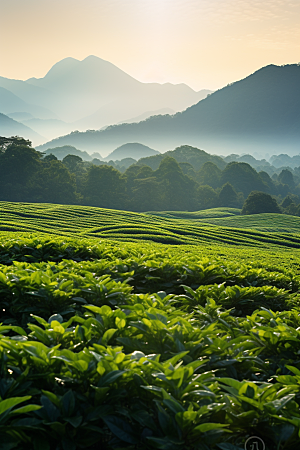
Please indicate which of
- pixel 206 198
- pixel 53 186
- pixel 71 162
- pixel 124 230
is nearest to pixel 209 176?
pixel 206 198

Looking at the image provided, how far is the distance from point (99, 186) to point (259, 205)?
25.5 metres

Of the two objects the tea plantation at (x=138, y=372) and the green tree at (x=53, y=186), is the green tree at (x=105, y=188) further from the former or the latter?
the tea plantation at (x=138, y=372)

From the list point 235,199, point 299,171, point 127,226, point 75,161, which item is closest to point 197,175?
point 235,199

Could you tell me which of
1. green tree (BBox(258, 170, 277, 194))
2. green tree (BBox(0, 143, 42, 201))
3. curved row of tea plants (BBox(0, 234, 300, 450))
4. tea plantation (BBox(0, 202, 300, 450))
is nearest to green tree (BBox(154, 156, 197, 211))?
green tree (BBox(0, 143, 42, 201))

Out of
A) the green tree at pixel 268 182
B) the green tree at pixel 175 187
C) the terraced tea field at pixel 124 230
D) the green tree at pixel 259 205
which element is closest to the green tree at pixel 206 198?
the green tree at pixel 175 187

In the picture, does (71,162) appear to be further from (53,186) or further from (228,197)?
(228,197)

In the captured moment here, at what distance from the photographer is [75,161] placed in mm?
66688

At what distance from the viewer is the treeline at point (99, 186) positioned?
48219 mm

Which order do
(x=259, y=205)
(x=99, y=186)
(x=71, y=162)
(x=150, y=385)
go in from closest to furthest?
(x=150, y=385), (x=259, y=205), (x=99, y=186), (x=71, y=162)

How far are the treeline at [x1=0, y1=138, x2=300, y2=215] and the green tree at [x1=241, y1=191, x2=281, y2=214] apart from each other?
5649mm

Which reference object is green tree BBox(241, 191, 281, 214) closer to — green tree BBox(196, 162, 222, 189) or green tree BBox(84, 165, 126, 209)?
green tree BBox(84, 165, 126, 209)

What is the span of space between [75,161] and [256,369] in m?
67.6

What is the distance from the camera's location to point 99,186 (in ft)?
181

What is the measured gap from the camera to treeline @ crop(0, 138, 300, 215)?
48.2 m
